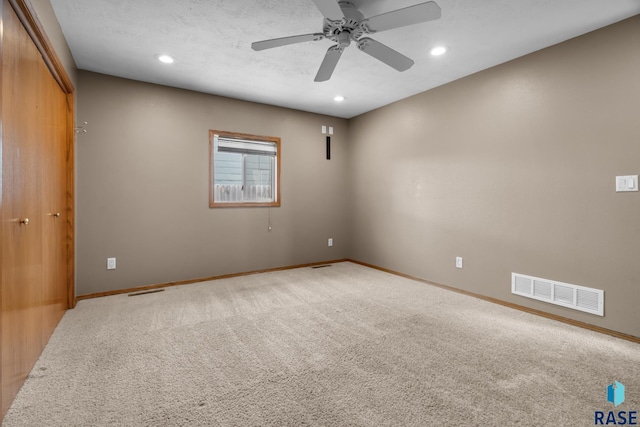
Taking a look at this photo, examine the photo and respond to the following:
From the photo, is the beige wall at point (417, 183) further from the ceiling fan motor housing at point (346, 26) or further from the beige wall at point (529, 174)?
the ceiling fan motor housing at point (346, 26)

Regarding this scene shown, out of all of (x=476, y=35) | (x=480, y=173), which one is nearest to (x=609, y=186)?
(x=480, y=173)

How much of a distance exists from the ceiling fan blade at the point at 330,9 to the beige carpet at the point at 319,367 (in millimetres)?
2222

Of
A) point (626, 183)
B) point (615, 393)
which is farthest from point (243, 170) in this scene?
point (615, 393)

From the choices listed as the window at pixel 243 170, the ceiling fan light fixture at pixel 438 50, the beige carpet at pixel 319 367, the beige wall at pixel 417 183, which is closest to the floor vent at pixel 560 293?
the beige wall at pixel 417 183

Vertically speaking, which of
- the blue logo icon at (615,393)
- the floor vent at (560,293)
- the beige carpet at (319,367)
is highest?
the floor vent at (560,293)

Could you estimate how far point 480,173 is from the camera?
11.3 ft

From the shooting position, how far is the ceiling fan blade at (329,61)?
2.41 m

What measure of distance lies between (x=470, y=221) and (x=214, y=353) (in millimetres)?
2987

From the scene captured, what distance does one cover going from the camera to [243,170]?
14.8ft

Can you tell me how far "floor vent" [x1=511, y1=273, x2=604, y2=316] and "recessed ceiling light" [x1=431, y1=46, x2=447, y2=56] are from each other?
2332mm

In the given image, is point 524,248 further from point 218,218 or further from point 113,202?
point 113,202

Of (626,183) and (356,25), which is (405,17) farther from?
(626,183)

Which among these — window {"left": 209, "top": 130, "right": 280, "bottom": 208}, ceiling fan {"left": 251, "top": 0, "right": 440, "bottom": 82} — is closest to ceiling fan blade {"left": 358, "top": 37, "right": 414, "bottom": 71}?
ceiling fan {"left": 251, "top": 0, "right": 440, "bottom": 82}

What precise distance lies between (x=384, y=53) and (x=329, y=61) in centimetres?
44
